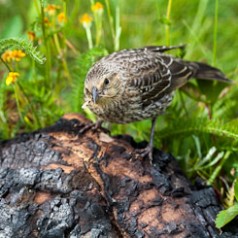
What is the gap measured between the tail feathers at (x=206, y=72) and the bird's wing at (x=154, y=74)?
61 millimetres

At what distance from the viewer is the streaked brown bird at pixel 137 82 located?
4.37 meters

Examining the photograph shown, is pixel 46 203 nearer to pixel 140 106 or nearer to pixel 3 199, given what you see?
pixel 3 199

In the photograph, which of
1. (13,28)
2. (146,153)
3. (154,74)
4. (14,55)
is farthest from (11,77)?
(13,28)

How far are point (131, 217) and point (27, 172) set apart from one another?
71 cm

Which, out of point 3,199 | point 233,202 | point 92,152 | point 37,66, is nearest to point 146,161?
point 92,152

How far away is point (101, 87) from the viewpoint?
4.30m

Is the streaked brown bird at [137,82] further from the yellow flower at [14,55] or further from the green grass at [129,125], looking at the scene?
the yellow flower at [14,55]

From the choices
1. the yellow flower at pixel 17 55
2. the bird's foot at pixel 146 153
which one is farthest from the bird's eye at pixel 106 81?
the yellow flower at pixel 17 55

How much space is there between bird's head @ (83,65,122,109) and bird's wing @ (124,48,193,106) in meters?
0.18

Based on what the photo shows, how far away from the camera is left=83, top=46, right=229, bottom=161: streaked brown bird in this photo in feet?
14.3

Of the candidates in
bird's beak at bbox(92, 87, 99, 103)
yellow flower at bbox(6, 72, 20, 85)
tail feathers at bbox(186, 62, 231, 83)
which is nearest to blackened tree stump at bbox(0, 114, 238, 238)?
bird's beak at bbox(92, 87, 99, 103)

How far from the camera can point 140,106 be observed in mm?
4617

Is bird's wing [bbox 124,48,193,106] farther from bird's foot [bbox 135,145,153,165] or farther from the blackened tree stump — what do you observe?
the blackened tree stump

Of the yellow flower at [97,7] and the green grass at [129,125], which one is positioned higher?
the yellow flower at [97,7]
